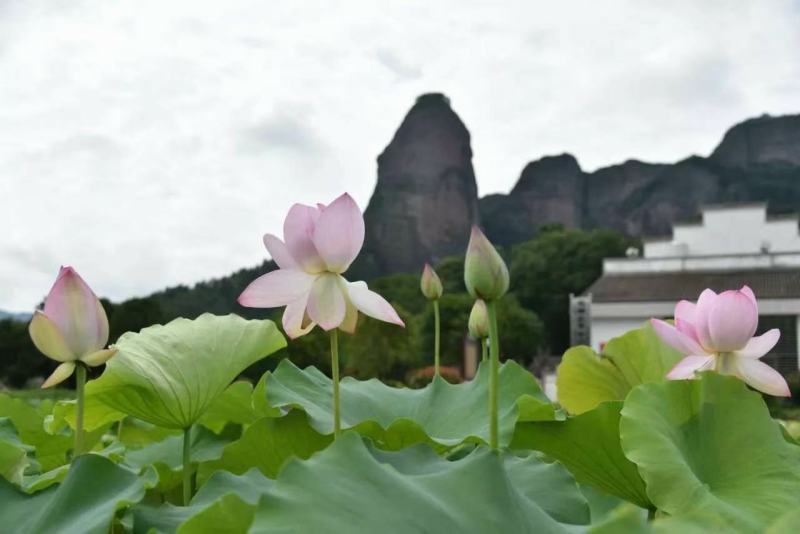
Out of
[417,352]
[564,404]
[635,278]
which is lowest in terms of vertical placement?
[417,352]

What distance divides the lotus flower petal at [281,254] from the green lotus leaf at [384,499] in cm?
13

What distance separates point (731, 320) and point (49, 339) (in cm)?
39

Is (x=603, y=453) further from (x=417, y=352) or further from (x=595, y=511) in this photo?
(x=417, y=352)

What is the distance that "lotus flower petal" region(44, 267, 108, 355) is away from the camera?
409 mm

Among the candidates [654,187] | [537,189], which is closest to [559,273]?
[654,187]

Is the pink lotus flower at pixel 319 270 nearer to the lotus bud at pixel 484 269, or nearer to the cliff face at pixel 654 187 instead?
the lotus bud at pixel 484 269

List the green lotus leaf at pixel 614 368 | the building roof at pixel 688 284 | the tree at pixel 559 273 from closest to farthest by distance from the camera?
1. the green lotus leaf at pixel 614 368
2. the building roof at pixel 688 284
3. the tree at pixel 559 273

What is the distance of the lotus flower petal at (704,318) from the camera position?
484mm

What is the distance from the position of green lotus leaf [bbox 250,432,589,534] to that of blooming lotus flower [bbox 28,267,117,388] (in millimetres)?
175

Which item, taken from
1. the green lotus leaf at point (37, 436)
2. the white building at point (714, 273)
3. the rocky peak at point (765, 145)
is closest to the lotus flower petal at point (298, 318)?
the green lotus leaf at point (37, 436)

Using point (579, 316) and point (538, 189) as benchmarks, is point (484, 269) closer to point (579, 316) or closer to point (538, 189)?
point (579, 316)

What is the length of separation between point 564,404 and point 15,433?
46 cm

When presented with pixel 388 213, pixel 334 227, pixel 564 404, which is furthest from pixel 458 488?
pixel 388 213

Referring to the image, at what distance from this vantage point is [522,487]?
38 cm
